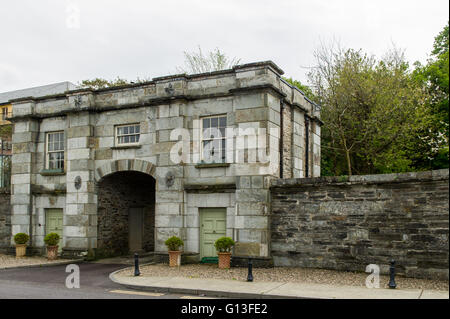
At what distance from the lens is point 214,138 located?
16078 millimetres

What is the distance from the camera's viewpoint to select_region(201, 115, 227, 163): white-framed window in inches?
628

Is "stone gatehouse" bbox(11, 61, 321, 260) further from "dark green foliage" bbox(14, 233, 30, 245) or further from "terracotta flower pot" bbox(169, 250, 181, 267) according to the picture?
"terracotta flower pot" bbox(169, 250, 181, 267)

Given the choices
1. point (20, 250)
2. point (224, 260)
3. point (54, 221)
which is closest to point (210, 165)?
point (224, 260)

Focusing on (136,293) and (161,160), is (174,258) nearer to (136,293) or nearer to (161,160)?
(161,160)

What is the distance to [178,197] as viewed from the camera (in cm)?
1612

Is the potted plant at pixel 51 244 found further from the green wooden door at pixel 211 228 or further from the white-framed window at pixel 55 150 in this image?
the green wooden door at pixel 211 228

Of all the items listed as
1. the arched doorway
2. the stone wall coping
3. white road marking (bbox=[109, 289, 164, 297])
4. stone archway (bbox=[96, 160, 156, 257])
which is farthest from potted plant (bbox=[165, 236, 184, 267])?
the arched doorway

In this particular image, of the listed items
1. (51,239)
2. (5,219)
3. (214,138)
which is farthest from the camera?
(5,219)

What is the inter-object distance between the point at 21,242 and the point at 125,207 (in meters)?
4.63

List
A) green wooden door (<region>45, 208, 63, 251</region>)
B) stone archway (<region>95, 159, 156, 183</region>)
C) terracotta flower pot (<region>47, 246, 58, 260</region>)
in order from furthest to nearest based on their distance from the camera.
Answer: green wooden door (<region>45, 208, 63, 251</region>) → terracotta flower pot (<region>47, 246, 58, 260</region>) → stone archway (<region>95, 159, 156, 183</region>)

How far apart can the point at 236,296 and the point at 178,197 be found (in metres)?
6.28

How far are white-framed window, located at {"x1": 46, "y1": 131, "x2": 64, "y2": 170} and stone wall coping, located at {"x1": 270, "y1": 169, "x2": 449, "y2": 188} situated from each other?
10.0 m

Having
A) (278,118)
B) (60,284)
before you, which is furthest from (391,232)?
(60,284)
